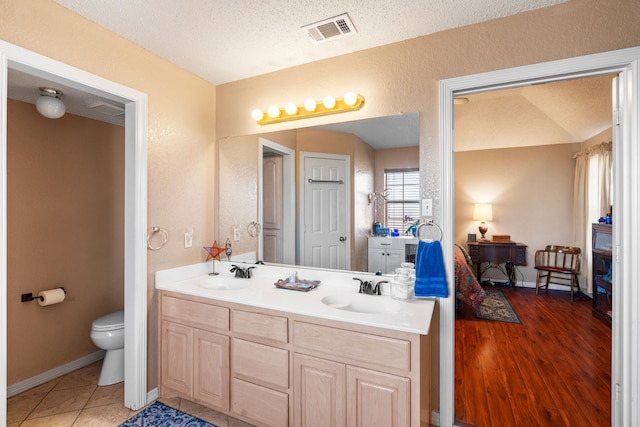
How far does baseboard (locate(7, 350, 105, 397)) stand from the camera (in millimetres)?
2375

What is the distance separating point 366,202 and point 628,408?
5.66ft

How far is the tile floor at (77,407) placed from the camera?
2.02 m

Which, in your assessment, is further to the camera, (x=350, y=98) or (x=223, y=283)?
(x=223, y=283)

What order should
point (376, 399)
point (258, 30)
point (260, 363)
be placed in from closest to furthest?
point (376, 399), point (260, 363), point (258, 30)

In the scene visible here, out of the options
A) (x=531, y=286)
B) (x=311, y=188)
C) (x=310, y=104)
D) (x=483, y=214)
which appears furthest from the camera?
(x=483, y=214)

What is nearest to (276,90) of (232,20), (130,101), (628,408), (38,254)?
(232,20)

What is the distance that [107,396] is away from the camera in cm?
231

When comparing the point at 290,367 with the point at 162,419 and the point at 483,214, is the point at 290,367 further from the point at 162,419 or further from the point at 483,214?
the point at 483,214

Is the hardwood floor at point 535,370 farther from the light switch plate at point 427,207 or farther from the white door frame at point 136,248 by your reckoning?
the white door frame at point 136,248

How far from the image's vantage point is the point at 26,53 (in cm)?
161

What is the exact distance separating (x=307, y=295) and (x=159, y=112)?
168 cm

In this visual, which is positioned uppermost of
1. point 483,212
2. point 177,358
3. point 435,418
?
point 483,212

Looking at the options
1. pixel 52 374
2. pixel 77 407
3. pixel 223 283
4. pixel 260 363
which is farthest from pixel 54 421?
pixel 260 363

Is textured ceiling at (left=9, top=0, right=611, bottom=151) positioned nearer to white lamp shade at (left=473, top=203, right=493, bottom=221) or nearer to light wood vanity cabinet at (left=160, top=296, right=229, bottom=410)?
light wood vanity cabinet at (left=160, top=296, right=229, bottom=410)
